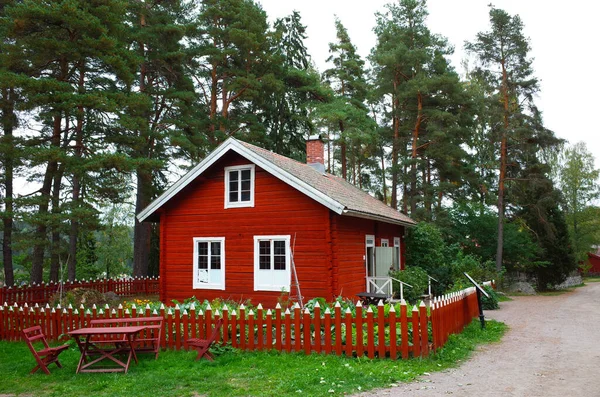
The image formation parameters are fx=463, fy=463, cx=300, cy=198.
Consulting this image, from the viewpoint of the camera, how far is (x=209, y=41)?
90.9 ft

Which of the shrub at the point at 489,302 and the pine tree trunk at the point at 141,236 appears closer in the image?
the shrub at the point at 489,302

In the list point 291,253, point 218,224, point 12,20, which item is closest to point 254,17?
point 12,20

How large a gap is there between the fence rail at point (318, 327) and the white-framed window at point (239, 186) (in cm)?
582

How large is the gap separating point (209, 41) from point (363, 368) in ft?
79.4

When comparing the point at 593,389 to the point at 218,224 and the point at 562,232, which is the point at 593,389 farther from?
the point at 562,232

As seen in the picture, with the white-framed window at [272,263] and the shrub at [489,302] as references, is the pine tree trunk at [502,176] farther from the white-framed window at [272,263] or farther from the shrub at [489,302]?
the white-framed window at [272,263]

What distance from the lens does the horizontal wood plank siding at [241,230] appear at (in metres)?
14.2

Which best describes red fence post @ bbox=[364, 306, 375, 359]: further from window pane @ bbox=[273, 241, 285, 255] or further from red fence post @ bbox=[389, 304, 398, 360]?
window pane @ bbox=[273, 241, 285, 255]

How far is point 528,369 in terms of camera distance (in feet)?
27.1

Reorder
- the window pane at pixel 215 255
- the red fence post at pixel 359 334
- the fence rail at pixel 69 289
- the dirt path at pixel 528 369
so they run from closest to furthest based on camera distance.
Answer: the dirt path at pixel 528 369, the red fence post at pixel 359 334, the window pane at pixel 215 255, the fence rail at pixel 69 289

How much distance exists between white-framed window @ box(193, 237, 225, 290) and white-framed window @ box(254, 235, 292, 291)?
1.43m

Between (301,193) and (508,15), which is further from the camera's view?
(508,15)

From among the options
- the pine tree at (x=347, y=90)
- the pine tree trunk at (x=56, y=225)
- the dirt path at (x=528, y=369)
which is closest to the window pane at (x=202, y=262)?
the pine tree trunk at (x=56, y=225)

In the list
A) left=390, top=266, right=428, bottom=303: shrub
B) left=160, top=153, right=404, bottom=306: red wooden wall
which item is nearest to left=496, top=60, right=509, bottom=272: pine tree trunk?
left=390, top=266, right=428, bottom=303: shrub
